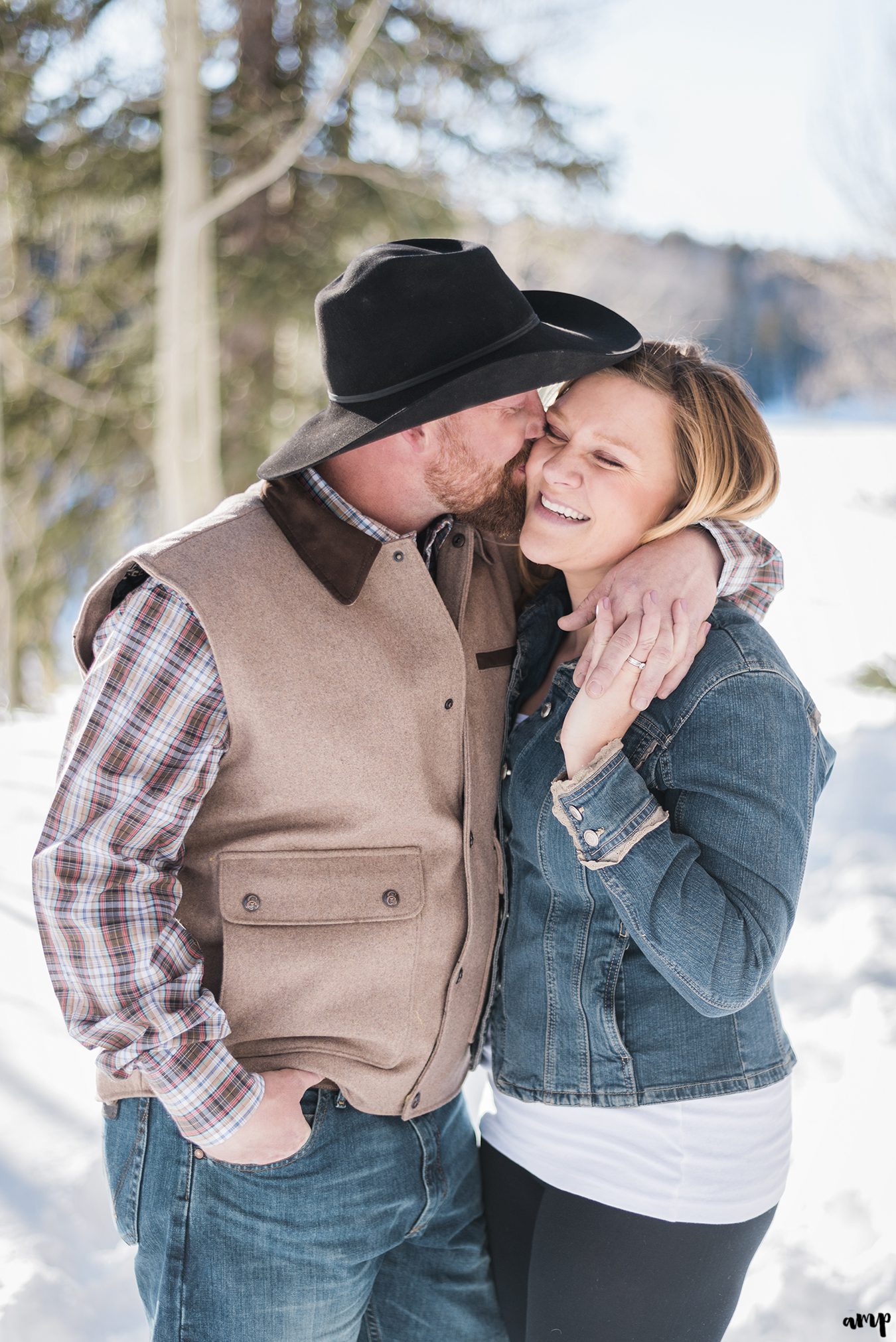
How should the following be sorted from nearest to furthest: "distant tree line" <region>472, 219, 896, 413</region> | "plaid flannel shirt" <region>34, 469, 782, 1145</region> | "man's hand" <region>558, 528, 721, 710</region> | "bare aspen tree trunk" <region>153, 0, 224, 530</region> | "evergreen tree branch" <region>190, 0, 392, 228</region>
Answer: "plaid flannel shirt" <region>34, 469, 782, 1145</region>
"man's hand" <region>558, 528, 721, 710</region>
"evergreen tree branch" <region>190, 0, 392, 228</region>
"bare aspen tree trunk" <region>153, 0, 224, 530</region>
"distant tree line" <region>472, 219, 896, 413</region>

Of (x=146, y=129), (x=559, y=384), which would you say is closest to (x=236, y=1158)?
(x=559, y=384)

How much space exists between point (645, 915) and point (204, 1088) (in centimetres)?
74

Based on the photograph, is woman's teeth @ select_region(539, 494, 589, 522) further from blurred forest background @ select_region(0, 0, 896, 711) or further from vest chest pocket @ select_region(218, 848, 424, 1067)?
blurred forest background @ select_region(0, 0, 896, 711)

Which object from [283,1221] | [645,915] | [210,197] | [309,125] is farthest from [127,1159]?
[210,197]

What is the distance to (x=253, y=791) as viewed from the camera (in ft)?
5.74

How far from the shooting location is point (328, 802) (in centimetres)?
175

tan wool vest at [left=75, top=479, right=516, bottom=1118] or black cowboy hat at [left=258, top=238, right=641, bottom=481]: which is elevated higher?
black cowboy hat at [left=258, top=238, right=641, bottom=481]

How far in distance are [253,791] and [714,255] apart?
32.0 meters

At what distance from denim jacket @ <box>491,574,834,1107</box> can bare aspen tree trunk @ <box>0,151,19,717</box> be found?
8.67 m

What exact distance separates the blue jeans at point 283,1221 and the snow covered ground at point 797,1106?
1051 mm

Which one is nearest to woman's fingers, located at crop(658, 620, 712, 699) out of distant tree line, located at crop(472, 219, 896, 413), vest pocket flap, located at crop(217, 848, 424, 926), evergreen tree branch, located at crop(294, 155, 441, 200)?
vest pocket flap, located at crop(217, 848, 424, 926)

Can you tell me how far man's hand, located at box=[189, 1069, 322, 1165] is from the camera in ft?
5.51

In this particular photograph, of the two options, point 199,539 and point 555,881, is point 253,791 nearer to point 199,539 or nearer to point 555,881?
point 199,539

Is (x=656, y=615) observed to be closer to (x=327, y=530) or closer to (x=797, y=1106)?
(x=327, y=530)
